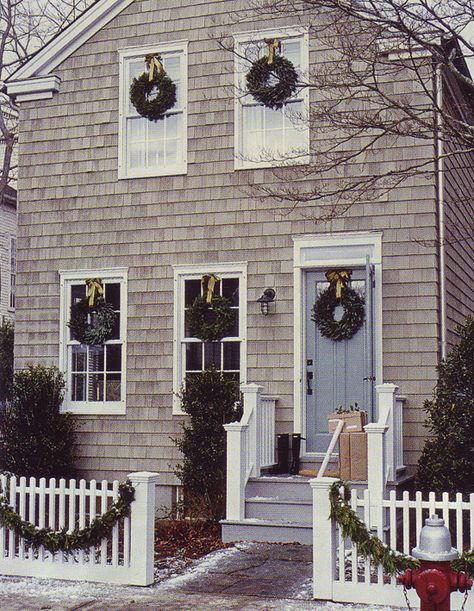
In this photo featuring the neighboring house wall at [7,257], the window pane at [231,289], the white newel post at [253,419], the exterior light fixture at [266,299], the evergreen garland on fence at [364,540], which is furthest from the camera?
the neighboring house wall at [7,257]

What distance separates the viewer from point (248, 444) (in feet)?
35.5

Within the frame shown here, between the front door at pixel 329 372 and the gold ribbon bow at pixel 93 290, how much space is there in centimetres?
301

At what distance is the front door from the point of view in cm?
1160

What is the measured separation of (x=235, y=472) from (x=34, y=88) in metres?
6.66

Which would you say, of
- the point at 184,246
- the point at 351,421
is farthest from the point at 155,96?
the point at 351,421

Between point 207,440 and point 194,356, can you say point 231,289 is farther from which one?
point 207,440

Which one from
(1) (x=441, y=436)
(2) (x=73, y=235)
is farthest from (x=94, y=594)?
(2) (x=73, y=235)

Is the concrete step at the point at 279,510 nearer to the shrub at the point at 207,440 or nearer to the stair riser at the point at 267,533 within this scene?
the stair riser at the point at 267,533

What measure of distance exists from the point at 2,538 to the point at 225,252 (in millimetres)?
5138

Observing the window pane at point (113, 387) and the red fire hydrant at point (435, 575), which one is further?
the window pane at point (113, 387)

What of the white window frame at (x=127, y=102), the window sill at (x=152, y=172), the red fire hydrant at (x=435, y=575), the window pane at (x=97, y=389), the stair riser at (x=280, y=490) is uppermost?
the white window frame at (x=127, y=102)

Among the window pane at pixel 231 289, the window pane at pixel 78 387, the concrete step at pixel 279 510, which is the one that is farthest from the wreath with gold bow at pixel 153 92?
the concrete step at pixel 279 510

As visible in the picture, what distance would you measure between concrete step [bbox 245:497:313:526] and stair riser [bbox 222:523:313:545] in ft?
0.62

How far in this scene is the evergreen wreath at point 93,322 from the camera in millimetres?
12773
